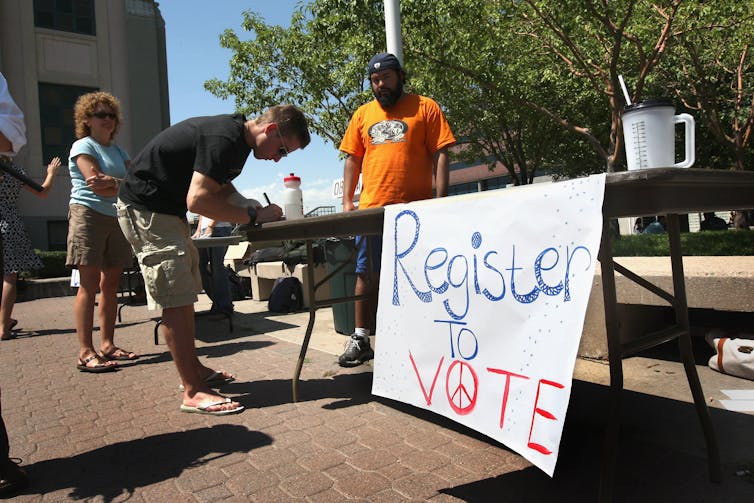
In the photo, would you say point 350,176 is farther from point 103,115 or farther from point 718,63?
point 718,63

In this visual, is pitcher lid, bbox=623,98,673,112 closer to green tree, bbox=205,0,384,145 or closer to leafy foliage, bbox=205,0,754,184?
leafy foliage, bbox=205,0,754,184

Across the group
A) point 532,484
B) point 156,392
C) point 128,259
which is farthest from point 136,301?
point 532,484

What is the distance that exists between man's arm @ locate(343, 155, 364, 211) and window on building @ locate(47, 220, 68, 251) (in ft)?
57.3

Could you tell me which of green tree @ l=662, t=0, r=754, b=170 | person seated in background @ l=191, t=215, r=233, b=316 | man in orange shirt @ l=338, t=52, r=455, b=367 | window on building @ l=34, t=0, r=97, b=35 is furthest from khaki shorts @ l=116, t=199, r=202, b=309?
window on building @ l=34, t=0, r=97, b=35

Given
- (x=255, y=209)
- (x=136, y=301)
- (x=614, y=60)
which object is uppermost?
(x=614, y=60)

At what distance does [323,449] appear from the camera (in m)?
2.34

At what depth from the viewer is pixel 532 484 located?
192 centimetres

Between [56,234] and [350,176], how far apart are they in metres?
17.9

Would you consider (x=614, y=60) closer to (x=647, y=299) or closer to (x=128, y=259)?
(x=647, y=299)

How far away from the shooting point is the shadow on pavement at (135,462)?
2.12m

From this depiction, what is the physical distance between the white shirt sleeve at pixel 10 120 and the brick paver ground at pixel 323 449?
1.39m

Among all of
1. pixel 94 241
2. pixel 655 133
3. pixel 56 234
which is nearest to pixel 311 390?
pixel 94 241

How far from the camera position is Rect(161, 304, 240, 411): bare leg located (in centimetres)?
285

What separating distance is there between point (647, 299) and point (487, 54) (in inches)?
399
